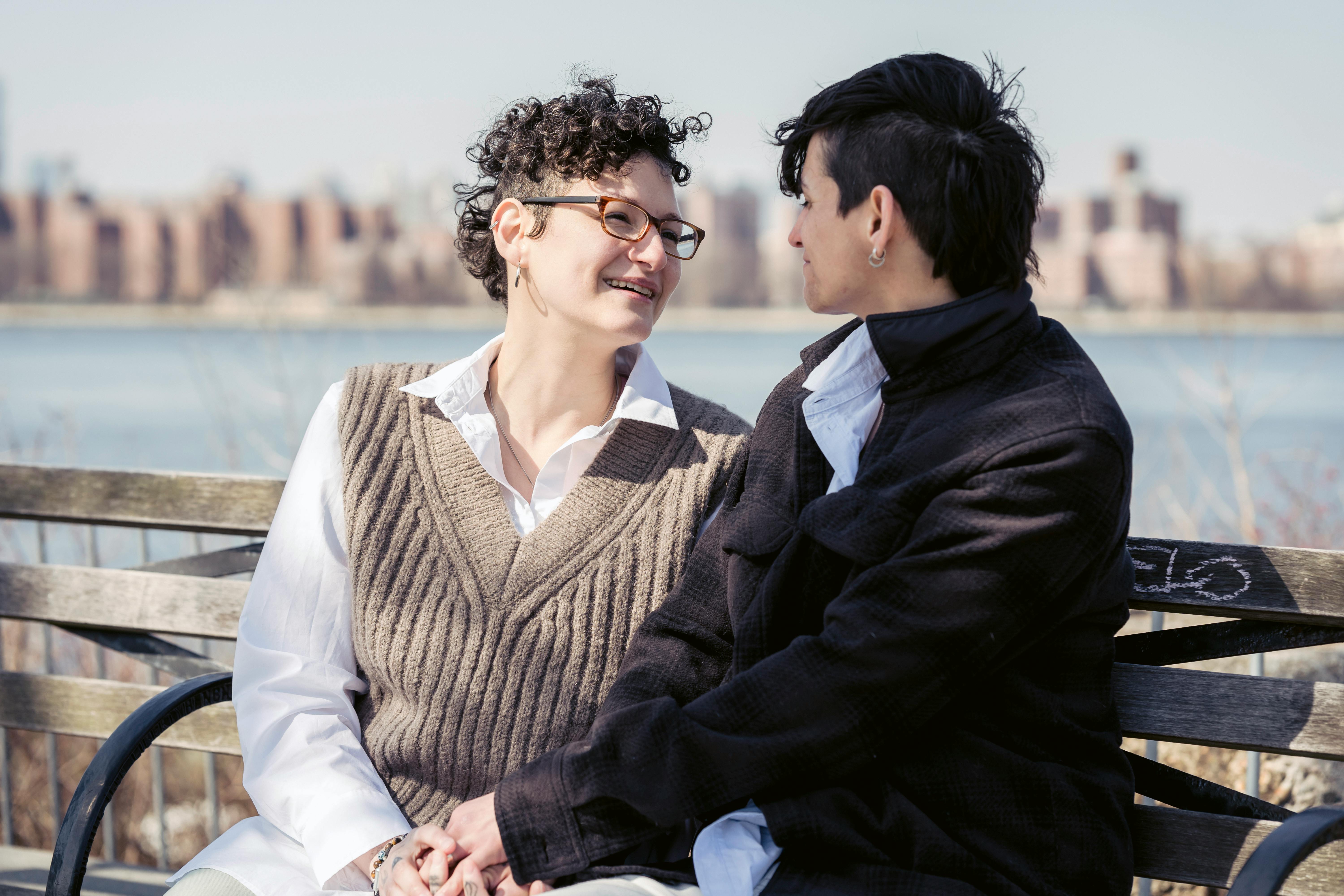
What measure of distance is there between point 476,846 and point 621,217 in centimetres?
119

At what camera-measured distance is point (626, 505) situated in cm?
229

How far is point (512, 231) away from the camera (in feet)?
7.95

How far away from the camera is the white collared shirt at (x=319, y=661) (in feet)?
6.74

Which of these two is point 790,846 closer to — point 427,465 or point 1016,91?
point 427,465

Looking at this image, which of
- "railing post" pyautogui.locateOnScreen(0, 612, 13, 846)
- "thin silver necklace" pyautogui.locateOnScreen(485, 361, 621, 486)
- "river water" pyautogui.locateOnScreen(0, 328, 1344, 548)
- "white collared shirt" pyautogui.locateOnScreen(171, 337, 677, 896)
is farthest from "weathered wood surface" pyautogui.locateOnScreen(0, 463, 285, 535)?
"railing post" pyautogui.locateOnScreen(0, 612, 13, 846)

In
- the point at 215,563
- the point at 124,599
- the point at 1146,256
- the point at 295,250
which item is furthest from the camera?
the point at 295,250

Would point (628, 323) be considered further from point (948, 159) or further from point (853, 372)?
point (948, 159)

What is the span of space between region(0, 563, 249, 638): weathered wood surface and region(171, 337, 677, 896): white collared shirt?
0.51 meters

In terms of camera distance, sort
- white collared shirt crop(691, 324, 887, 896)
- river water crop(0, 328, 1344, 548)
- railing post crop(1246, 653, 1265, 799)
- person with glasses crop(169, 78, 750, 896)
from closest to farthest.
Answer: white collared shirt crop(691, 324, 887, 896)
person with glasses crop(169, 78, 750, 896)
railing post crop(1246, 653, 1265, 799)
river water crop(0, 328, 1344, 548)

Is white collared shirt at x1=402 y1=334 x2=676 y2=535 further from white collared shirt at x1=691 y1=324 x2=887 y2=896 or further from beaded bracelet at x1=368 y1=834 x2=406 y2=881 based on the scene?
beaded bracelet at x1=368 y1=834 x2=406 y2=881

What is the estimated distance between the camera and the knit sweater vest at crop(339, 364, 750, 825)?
A: 2.17 meters

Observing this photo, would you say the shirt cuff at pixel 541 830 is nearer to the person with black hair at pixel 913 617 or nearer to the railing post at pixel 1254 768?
the person with black hair at pixel 913 617

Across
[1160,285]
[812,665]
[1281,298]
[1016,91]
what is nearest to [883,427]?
[812,665]


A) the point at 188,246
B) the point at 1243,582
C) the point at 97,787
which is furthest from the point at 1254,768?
the point at 188,246
